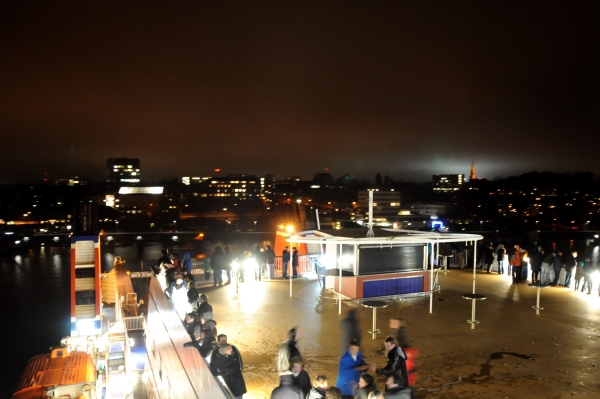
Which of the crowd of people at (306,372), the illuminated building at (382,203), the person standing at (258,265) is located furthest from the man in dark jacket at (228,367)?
the illuminated building at (382,203)

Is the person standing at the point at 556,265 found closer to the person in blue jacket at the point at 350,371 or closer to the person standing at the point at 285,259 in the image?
the person standing at the point at 285,259

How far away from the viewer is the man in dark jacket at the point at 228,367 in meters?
5.70

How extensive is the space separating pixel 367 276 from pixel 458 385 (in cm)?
554

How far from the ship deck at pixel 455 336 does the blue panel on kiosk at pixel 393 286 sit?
0.39 m

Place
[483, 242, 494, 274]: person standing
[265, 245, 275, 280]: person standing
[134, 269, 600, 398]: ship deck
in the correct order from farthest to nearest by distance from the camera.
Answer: [483, 242, 494, 274]: person standing, [265, 245, 275, 280]: person standing, [134, 269, 600, 398]: ship deck

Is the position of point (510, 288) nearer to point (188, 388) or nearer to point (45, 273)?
point (188, 388)

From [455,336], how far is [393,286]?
11.1ft

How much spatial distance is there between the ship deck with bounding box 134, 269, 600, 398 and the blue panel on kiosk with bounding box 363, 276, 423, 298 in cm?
39

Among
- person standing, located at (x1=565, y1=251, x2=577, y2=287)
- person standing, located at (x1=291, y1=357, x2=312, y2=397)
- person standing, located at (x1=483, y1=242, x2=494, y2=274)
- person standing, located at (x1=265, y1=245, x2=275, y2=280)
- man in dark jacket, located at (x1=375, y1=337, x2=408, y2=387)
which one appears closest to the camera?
person standing, located at (x1=291, y1=357, x2=312, y2=397)

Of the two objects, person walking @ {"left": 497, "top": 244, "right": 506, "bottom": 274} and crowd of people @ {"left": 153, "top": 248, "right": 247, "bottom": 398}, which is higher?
crowd of people @ {"left": 153, "top": 248, "right": 247, "bottom": 398}

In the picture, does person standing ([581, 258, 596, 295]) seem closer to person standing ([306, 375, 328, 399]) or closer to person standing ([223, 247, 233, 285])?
person standing ([223, 247, 233, 285])

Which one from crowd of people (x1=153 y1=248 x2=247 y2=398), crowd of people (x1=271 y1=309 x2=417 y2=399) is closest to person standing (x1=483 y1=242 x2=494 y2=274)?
crowd of people (x1=153 y1=248 x2=247 y2=398)

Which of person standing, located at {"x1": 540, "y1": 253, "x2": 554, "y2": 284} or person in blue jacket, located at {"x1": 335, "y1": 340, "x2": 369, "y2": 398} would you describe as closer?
person in blue jacket, located at {"x1": 335, "y1": 340, "x2": 369, "y2": 398}

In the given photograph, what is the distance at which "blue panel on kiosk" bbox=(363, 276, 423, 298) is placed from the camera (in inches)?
512
